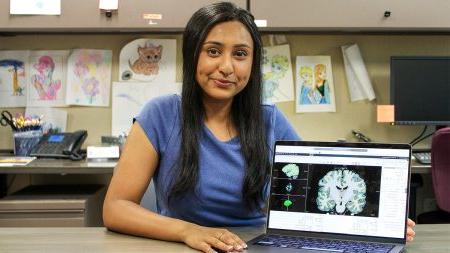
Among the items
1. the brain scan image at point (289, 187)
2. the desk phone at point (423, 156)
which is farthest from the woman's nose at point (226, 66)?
the desk phone at point (423, 156)

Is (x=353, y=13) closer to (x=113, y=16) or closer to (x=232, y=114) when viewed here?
(x=113, y=16)

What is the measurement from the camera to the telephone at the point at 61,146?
2340mm

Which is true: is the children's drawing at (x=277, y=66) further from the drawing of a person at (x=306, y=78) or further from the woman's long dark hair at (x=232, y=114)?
the woman's long dark hair at (x=232, y=114)

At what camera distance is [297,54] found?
263cm

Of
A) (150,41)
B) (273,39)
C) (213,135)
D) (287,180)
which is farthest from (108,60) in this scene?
(287,180)

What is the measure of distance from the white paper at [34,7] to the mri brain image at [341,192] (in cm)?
161

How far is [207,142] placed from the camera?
4.10ft

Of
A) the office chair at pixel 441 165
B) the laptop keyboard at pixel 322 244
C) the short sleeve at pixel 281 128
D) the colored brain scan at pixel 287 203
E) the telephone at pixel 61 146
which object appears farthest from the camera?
the telephone at pixel 61 146

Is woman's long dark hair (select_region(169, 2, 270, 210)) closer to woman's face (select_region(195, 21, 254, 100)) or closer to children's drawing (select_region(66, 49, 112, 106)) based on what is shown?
woman's face (select_region(195, 21, 254, 100))

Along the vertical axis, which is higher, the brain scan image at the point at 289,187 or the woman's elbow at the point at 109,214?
the brain scan image at the point at 289,187

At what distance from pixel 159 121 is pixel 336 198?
1.47 feet

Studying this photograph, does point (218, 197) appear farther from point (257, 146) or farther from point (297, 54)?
point (297, 54)

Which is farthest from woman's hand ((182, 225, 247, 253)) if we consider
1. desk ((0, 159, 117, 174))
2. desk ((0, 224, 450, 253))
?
desk ((0, 159, 117, 174))

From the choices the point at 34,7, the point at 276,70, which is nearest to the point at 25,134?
the point at 34,7
